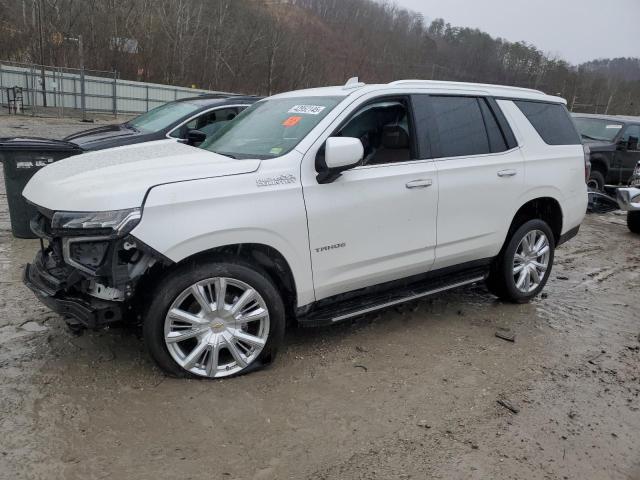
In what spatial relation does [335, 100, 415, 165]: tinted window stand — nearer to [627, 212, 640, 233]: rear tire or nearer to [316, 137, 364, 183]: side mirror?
[316, 137, 364, 183]: side mirror

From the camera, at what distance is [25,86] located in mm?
24125

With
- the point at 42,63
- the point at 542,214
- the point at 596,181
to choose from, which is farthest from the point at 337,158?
the point at 42,63

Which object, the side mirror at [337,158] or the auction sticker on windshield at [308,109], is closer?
the side mirror at [337,158]

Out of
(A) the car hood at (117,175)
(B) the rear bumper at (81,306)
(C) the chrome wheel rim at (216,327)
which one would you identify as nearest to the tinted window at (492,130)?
(A) the car hood at (117,175)

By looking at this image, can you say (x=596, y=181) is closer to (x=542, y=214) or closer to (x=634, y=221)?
(x=634, y=221)

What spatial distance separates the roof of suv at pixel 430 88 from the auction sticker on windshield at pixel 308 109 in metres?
0.19

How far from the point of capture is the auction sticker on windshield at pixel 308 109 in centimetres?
374

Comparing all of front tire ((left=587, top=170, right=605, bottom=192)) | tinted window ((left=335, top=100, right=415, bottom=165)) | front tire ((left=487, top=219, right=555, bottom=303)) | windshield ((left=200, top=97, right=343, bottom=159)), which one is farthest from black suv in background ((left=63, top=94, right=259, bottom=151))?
front tire ((left=587, top=170, right=605, bottom=192))

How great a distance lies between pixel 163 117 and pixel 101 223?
546 centimetres

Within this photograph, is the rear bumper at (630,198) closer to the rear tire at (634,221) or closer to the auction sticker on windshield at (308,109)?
the rear tire at (634,221)

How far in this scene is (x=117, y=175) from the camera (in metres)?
3.14

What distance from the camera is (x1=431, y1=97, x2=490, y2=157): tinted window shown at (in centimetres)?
412

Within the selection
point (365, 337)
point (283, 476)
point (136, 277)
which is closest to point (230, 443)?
point (283, 476)

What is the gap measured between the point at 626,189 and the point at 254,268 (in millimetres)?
7388
